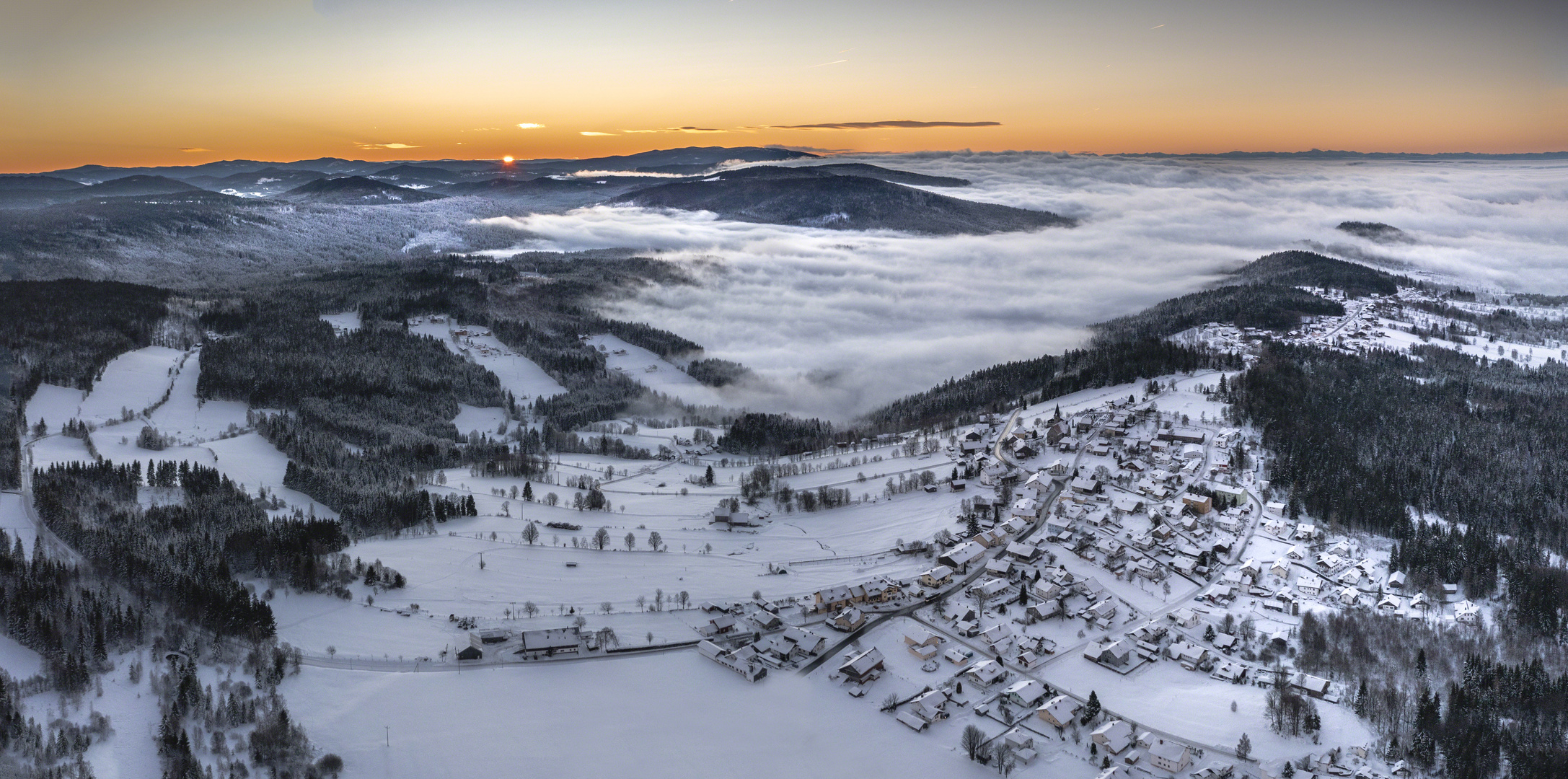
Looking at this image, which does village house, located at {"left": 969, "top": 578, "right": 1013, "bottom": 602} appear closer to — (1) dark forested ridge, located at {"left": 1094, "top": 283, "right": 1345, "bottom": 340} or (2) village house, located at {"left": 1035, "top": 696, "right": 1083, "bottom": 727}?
(2) village house, located at {"left": 1035, "top": 696, "right": 1083, "bottom": 727}

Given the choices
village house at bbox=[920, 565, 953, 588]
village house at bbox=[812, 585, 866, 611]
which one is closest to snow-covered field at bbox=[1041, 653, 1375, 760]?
village house at bbox=[920, 565, 953, 588]

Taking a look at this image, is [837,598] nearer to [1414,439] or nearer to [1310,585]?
[1310,585]

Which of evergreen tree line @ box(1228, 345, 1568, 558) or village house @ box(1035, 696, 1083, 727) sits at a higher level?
evergreen tree line @ box(1228, 345, 1568, 558)

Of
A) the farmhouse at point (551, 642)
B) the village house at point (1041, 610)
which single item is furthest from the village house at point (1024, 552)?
the farmhouse at point (551, 642)

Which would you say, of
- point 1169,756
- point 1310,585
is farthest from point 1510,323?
point 1169,756

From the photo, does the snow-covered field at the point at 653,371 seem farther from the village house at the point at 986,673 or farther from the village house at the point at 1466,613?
the village house at the point at 1466,613
